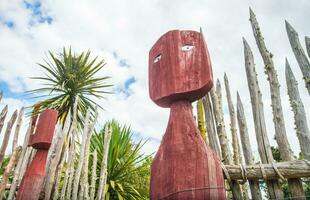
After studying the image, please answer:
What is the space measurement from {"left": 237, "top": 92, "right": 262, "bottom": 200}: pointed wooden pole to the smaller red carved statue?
6.66 feet

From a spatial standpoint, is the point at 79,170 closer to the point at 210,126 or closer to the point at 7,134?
the point at 7,134

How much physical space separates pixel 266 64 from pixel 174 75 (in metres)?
1.19

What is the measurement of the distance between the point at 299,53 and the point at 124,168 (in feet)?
19.8

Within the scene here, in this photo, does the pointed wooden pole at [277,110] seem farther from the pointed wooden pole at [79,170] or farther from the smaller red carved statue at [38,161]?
the pointed wooden pole at [79,170]

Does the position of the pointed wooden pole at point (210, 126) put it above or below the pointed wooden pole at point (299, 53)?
below

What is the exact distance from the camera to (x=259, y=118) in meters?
2.11

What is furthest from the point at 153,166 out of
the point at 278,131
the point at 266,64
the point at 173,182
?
the point at 266,64

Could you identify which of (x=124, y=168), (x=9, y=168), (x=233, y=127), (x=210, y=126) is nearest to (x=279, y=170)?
(x=210, y=126)

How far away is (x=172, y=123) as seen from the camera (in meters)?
1.61

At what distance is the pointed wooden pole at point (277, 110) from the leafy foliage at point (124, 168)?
5.19m

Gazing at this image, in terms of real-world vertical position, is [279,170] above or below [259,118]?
below

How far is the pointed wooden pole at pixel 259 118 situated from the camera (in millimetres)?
1670

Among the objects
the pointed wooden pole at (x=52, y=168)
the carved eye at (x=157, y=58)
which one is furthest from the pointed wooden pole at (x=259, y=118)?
the pointed wooden pole at (x=52, y=168)

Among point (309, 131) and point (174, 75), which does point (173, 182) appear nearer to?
point (174, 75)
